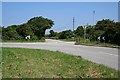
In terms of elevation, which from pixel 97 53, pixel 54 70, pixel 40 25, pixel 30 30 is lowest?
pixel 97 53

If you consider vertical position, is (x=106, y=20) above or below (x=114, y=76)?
above

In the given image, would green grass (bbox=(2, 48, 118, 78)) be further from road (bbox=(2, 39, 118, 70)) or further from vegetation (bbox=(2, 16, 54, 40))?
vegetation (bbox=(2, 16, 54, 40))

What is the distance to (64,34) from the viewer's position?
4830 inches

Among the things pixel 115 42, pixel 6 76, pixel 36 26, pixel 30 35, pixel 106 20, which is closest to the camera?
pixel 6 76

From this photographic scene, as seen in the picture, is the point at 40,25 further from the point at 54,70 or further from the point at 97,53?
the point at 54,70

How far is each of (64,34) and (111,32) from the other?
73.3m

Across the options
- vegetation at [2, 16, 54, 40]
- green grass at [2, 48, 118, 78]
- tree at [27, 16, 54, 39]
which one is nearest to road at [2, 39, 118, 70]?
green grass at [2, 48, 118, 78]

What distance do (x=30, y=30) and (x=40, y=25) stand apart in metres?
8.68

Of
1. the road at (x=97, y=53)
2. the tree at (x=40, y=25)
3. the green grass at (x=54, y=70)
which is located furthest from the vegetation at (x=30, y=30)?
the green grass at (x=54, y=70)

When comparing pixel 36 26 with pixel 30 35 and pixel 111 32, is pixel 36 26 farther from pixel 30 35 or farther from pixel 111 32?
pixel 111 32

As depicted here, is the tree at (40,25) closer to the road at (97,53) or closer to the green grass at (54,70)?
the road at (97,53)

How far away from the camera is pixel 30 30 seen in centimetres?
9069

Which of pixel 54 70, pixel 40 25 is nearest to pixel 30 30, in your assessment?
pixel 40 25

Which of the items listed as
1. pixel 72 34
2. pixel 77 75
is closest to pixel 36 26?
pixel 72 34
